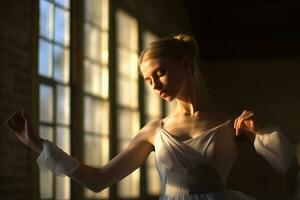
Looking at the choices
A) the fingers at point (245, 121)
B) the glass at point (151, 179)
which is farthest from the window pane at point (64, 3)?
the fingers at point (245, 121)

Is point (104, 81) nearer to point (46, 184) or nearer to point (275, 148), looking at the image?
point (46, 184)

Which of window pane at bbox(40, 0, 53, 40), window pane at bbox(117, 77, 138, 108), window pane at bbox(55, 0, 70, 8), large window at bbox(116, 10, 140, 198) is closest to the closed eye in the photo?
window pane at bbox(40, 0, 53, 40)

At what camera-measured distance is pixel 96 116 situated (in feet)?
21.4

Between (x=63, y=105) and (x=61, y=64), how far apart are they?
1.15 feet

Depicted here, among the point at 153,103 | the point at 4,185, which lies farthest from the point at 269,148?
the point at 153,103

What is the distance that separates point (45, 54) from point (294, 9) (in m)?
7.45

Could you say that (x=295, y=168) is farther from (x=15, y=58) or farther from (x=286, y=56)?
(x=286, y=56)

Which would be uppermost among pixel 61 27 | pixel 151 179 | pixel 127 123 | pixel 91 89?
pixel 61 27

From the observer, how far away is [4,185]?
170 inches

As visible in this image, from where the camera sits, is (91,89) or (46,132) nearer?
(46,132)

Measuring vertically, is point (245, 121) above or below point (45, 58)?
below

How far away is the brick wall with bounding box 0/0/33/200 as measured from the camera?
433 cm

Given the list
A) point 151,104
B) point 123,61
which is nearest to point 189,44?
point 123,61

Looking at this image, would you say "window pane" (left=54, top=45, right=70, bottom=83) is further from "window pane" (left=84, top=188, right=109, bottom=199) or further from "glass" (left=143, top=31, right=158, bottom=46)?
"glass" (left=143, top=31, right=158, bottom=46)
